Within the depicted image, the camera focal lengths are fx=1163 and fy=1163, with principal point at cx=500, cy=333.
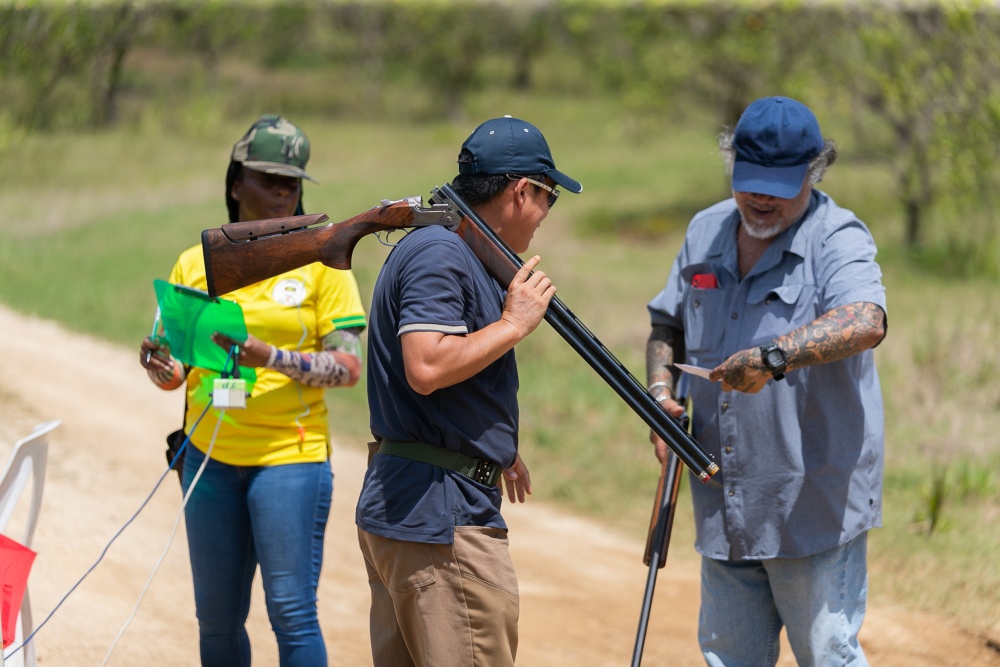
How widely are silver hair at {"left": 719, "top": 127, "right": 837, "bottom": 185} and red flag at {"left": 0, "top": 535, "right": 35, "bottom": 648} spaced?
225 centimetres

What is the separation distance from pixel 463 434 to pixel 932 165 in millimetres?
13752

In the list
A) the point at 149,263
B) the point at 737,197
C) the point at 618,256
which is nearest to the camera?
the point at 737,197

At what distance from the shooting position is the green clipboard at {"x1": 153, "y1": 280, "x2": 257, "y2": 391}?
341 centimetres

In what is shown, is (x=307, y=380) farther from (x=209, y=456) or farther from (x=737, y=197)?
(x=737, y=197)

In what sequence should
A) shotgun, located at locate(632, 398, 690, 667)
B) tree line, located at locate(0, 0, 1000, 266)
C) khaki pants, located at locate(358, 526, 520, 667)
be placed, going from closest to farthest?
khaki pants, located at locate(358, 526, 520, 667), shotgun, located at locate(632, 398, 690, 667), tree line, located at locate(0, 0, 1000, 266)

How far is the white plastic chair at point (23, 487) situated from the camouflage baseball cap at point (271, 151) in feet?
3.27

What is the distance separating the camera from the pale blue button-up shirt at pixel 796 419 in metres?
3.21

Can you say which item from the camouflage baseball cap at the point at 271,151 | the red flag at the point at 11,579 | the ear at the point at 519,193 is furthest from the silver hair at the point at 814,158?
the red flag at the point at 11,579

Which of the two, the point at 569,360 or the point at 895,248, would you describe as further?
the point at 895,248

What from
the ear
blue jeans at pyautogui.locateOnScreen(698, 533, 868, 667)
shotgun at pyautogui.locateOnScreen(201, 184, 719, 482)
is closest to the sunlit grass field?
blue jeans at pyautogui.locateOnScreen(698, 533, 868, 667)

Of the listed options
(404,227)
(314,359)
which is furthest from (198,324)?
(404,227)

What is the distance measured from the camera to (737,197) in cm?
331

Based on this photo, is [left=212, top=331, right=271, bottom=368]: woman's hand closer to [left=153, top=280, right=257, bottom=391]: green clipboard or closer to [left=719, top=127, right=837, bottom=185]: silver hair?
[left=153, top=280, right=257, bottom=391]: green clipboard

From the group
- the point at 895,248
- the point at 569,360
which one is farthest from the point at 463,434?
the point at 895,248
